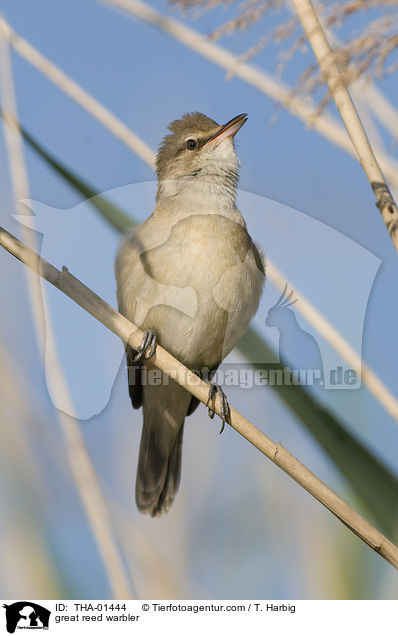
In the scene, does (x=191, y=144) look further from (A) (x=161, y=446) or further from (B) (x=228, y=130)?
(A) (x=161, y=446)

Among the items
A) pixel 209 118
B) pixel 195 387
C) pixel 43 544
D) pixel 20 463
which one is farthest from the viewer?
pixel 209 118

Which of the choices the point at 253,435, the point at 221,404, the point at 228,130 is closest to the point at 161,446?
the point at 221,404

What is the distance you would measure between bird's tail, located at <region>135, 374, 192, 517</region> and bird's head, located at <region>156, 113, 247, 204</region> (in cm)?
84

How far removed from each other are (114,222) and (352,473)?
37.8 inches

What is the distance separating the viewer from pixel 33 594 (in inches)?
76.4

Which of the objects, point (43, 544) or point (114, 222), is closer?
point (114, 222)

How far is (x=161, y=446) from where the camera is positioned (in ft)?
9.14

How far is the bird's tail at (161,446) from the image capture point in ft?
8.82
